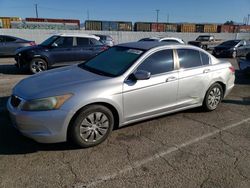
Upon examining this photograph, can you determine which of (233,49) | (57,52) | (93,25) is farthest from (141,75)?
(93,25)

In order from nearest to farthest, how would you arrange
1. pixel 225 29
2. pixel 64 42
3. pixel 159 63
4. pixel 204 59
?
pixel 159 63 → pixel 204 59 → pixel 64 42 → pixel 225 29

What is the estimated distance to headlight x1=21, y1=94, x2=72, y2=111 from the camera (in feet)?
10.1

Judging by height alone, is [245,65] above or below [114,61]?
below

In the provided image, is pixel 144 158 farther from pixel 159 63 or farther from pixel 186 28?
pixel 186 28

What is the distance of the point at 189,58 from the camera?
4.56 metres

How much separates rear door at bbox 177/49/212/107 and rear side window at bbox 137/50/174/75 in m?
0.25

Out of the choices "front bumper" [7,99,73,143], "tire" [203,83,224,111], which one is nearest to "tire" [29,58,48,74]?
"front bumper" [7,99,73,143]

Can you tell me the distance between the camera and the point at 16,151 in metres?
3.29

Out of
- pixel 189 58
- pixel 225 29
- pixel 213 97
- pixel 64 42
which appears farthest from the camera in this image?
pixel 225 29

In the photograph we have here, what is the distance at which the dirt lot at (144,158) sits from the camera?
275cm

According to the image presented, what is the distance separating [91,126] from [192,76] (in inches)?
88.1

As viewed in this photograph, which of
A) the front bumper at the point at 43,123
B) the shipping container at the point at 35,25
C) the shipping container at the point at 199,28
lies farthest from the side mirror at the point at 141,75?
the shipping container at the point at 199,28

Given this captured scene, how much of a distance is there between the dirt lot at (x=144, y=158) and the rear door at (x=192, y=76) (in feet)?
1.59

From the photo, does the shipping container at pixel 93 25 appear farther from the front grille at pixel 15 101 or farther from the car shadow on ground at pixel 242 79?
the front grille at pixel 15 101
